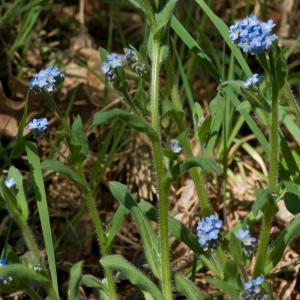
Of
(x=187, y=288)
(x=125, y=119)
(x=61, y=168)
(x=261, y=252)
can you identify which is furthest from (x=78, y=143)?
(x=261, y=252)

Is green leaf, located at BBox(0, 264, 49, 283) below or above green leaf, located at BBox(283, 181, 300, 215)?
below

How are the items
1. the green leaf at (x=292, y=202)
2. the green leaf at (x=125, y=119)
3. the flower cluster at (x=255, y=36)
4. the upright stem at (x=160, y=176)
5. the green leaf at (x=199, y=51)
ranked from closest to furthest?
the green leaf at (x=125, y=119) → the flower cluster at (x=255, y=36) → the upright stem at (x=160, y=176) → the green leaf at (x=292, y=202) → the green leaf at (x=199, y=51)

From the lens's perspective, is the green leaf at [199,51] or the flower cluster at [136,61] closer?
the flower cluster at [136,61]

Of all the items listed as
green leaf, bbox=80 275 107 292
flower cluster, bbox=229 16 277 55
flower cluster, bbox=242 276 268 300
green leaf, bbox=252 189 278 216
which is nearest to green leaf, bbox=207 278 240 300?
flower cluster, bbox=242 276 268 300

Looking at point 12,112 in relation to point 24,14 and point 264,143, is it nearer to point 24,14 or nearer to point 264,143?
point 24,14

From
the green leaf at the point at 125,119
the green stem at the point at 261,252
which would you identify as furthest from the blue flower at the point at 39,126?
the green stem at the point at 261,252

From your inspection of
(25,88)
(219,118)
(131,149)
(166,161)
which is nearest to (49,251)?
(166,161)

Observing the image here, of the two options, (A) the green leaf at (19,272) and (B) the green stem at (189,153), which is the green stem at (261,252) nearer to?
(B) the green stem at (189,153)

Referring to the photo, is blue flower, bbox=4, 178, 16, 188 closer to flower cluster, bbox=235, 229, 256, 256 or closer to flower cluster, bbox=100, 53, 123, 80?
flower cluster, bbox=100, 53, 123, 80
